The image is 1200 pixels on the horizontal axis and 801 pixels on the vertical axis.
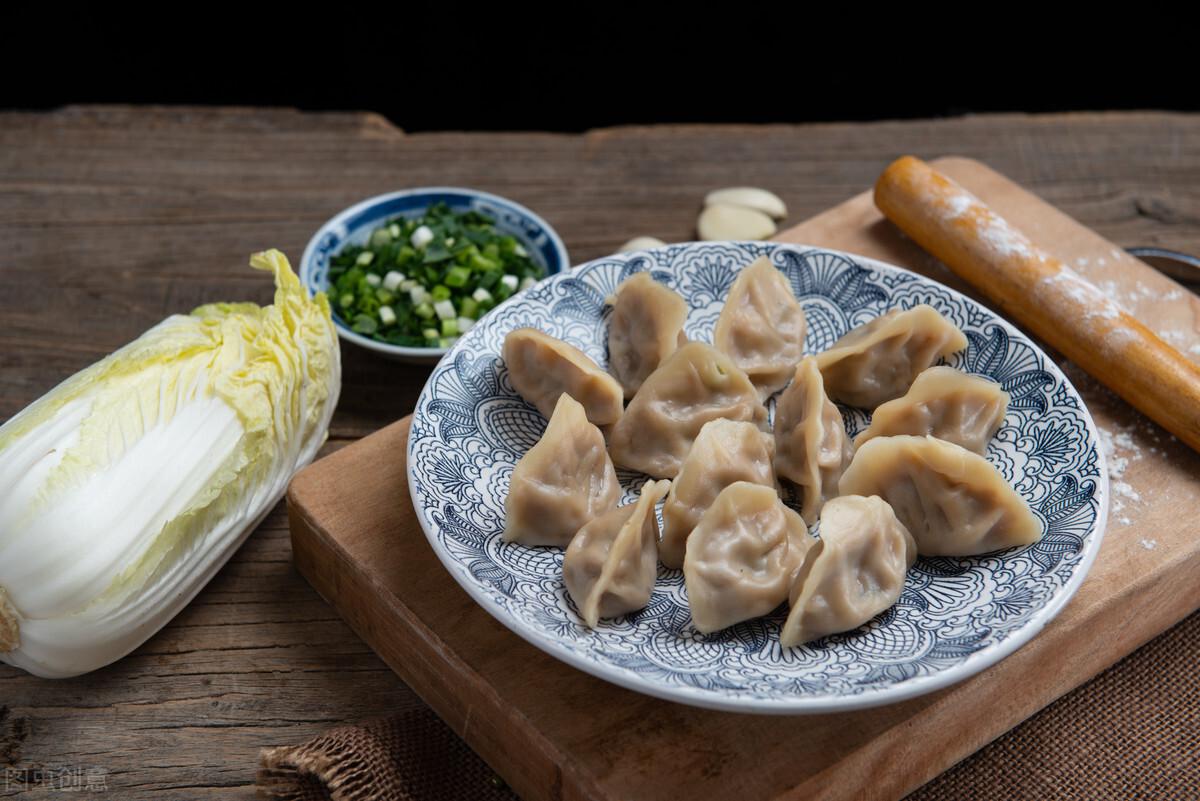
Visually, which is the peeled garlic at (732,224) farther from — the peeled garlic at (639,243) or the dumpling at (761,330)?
the dumpling at (761,330)

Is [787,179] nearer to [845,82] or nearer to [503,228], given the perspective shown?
[503,228]

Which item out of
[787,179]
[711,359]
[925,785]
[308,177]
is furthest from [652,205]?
[925,785]

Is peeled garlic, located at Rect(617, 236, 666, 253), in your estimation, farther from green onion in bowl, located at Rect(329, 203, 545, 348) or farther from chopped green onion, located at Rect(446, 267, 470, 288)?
chopped green onion, located at Rect(446, 267, 470, 288)

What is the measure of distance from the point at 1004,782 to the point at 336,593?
1.61m

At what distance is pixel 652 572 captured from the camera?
103 inches

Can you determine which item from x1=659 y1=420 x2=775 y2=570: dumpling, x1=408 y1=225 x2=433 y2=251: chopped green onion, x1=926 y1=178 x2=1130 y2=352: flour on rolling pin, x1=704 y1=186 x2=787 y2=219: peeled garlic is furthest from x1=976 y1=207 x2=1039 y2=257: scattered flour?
x1=408 y1=225 x2=433 y2=251: chopped green onion

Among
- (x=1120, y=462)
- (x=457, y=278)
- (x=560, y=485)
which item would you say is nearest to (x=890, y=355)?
(x=1120, y=462)

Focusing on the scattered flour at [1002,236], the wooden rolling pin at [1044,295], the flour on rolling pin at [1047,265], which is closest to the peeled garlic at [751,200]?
the wooden rolling pin at [1044,295]

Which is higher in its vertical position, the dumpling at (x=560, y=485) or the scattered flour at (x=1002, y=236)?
the scattered flour at (x=1002, y=236)

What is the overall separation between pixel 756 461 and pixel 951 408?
50 cm

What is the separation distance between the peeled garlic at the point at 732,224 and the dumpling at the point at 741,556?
5.96ft

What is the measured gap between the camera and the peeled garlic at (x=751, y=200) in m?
4.50

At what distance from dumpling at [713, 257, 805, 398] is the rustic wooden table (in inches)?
40.8

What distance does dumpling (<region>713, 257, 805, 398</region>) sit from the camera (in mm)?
3225
